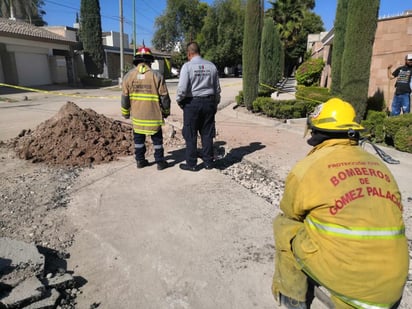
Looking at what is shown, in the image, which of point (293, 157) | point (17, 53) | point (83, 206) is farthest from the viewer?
point (17, 53)

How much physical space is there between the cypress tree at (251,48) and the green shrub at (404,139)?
553 centimetres

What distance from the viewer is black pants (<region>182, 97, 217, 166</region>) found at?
202 inches

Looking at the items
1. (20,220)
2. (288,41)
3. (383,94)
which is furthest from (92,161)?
(288,41)

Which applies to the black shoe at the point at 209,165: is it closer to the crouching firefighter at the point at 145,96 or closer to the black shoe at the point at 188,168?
the black shoe at the point at 188,168

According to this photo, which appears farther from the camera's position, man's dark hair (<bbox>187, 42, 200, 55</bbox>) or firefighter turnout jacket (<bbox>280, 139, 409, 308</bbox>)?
man's dark hair (<bbox>187, 42, 200, 55</bbox>)

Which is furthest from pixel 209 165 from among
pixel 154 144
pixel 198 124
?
pixel 154 144

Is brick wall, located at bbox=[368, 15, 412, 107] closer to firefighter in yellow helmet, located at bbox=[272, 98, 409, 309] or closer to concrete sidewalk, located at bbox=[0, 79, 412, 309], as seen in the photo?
concrete sidewalk, located at bbox=[0, 79, 412, 309]

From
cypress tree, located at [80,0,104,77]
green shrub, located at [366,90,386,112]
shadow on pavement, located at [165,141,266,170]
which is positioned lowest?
shadow on pavement, located at [165,141,266,170]

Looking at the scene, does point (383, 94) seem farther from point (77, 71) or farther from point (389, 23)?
point (77, 71)

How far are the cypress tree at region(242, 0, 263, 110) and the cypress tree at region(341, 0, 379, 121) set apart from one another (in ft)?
11.8

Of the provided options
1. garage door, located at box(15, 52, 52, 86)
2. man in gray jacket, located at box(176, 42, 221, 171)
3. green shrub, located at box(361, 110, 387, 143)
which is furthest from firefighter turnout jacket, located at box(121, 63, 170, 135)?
garage door, located at box(15, 52, 52, 86)

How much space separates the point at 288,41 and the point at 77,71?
77.0 feet

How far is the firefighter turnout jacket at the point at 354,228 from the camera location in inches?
62.1

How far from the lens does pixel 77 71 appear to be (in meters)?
31.6
